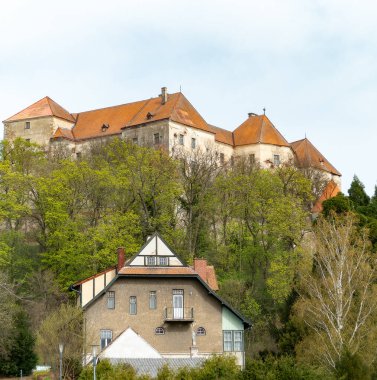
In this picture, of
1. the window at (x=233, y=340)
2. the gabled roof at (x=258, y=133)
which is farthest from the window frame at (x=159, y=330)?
the gabled roof at (x=258, y=133)

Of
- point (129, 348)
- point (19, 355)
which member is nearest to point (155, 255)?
point (129, 348)

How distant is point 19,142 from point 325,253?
3477 cm

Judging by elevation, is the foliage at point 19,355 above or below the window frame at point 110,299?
below

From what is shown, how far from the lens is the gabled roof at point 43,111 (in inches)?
3470

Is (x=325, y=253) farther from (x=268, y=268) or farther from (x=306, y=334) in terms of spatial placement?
(x=268, y=268)

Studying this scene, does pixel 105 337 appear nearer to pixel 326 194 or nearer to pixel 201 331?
pixel 201 331

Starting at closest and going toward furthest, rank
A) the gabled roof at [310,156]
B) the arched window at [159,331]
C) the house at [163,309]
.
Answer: the house at [163,309], the arched window at [159,331], the gabled roof at [310,156]

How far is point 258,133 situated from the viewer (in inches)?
3469

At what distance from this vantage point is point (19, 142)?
224 ft

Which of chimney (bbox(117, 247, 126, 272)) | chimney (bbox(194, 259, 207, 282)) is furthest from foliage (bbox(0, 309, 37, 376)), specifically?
chimney (bbox(194, 259, 207, 282))

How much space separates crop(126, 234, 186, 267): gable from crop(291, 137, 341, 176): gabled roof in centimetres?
4193

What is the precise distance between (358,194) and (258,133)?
2615cm

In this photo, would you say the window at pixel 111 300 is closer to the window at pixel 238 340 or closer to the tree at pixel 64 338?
the tree at pixel 64 338

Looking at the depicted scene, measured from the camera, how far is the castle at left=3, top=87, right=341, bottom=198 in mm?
79875
